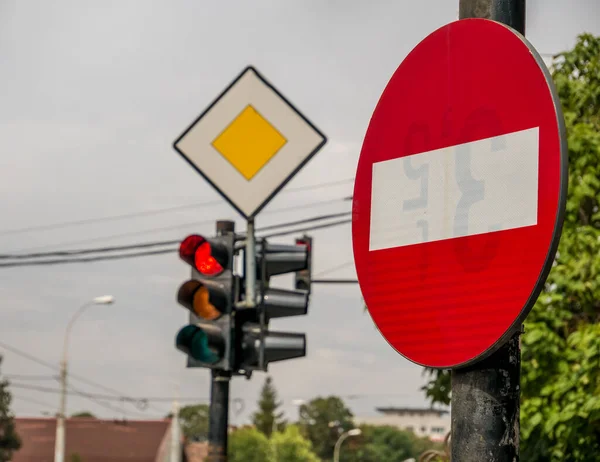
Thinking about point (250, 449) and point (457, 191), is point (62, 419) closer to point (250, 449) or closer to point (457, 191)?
point (457, 191)

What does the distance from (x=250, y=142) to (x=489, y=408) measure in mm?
3544

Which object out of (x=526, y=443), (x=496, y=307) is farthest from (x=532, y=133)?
(x=526, y=443)

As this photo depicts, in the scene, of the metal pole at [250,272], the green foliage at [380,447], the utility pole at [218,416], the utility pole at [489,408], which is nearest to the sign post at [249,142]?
the metal pole at [250,272]

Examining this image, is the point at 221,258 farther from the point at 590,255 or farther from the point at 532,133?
the point at 590,255

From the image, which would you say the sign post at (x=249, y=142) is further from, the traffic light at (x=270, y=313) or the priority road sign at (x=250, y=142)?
the traffic light at (x=270, y=313)

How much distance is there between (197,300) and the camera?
6316 mm

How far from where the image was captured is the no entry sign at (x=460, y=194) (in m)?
2.38

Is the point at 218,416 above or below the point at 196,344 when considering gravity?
below

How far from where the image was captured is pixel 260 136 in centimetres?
581

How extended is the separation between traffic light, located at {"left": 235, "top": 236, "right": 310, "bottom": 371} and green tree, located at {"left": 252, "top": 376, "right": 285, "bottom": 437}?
138 m

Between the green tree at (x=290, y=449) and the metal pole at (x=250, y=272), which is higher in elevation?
the green tree at (x=290, y=449)

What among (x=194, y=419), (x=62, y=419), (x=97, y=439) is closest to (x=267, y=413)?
(x=194, y=419)

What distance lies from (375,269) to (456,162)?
15.7 inches

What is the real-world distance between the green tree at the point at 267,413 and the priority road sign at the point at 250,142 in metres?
139
